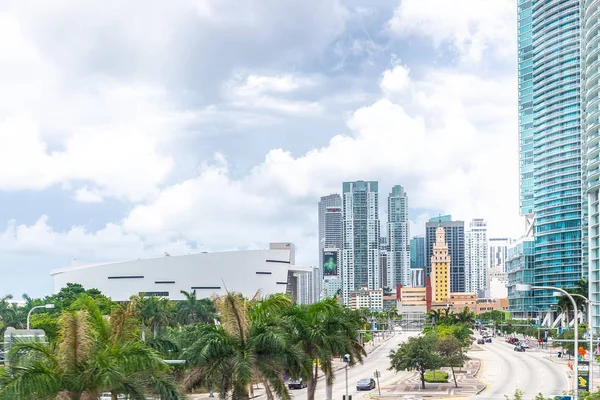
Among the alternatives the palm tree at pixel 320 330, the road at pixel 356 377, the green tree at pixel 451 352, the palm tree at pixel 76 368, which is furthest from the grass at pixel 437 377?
the palm tree at pixel 76 368

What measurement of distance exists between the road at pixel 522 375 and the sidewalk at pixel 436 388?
1.45 meters

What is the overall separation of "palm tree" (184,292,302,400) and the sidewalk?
144 feet

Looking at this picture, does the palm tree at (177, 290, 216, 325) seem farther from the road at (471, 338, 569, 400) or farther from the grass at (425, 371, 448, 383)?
the road at (471, 338, 569, 400)

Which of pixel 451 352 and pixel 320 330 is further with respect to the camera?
pixel 451 352

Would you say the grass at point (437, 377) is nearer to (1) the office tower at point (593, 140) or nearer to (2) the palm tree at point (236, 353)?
(1) the office tower at point (593, 140)

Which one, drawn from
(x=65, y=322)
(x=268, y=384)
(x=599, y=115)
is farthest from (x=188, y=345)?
(x=599, y=115)

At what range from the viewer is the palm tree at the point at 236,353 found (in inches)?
1252

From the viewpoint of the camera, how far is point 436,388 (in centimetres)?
8400

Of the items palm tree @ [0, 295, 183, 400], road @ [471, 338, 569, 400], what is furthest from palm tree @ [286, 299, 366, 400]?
road @ [471, 338, 569, 400]

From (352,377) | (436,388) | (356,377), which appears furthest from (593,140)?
(436,388)

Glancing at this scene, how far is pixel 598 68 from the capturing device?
125250 mm

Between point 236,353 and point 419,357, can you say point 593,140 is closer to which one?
point 419,357

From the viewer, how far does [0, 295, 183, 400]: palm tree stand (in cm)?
2348

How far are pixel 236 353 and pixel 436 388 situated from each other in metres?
56.1
